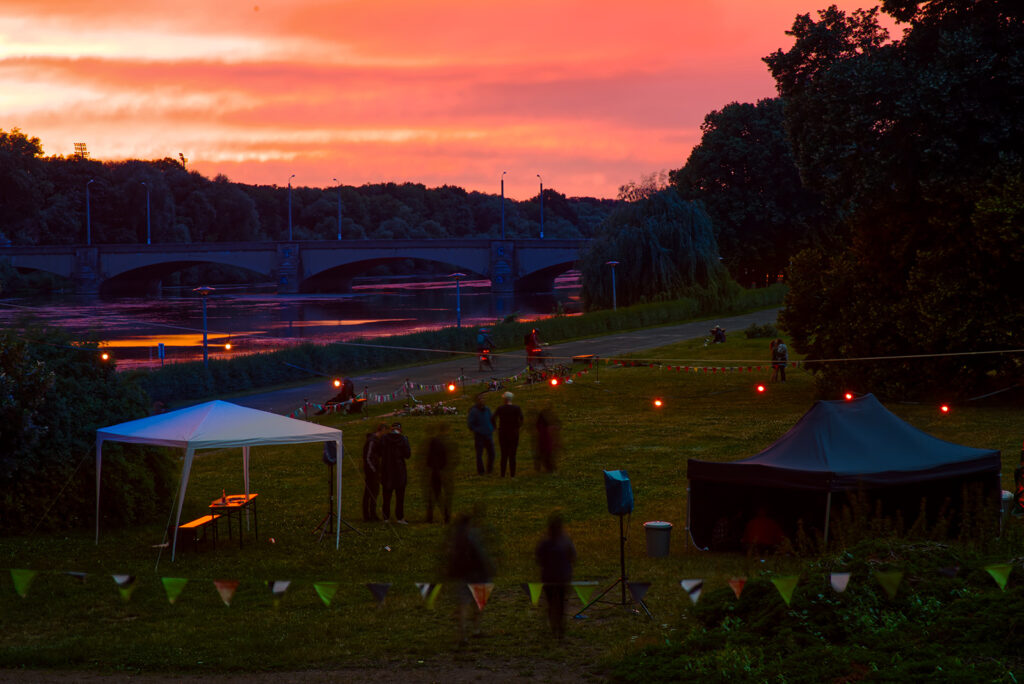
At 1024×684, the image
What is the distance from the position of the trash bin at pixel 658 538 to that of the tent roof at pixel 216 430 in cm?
465

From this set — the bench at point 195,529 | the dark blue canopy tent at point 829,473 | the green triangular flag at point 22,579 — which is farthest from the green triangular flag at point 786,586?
the bench at point 195,529

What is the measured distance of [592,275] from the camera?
63812 millimetres

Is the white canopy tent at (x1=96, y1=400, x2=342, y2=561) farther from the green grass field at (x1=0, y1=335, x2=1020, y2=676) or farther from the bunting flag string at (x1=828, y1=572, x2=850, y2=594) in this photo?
the bunting flag string at (x1=828, y1=572, x2=850, y2=594)

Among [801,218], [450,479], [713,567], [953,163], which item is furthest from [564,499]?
[801,218]

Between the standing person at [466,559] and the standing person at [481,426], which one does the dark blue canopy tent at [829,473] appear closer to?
the standing person at [466,559]

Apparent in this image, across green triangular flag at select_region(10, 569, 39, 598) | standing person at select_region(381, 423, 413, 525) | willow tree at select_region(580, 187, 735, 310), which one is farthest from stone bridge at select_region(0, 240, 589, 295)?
green triangular flag at select_region(10, 569, 39, 598)

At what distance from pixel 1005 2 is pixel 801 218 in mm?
47782

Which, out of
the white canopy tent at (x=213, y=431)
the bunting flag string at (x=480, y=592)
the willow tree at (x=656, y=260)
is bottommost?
the bunting flag string at (x=480, y=592)

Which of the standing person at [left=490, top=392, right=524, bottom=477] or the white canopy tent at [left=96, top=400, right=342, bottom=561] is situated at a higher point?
the white canopy tent at [left=96, top=400, right=342, bottom=561]

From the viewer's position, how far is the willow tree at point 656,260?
62750 mm

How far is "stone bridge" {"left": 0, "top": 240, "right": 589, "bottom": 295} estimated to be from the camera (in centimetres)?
9294

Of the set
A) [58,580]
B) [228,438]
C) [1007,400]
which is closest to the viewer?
[58,580]

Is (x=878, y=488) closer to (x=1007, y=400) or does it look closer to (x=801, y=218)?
(x=1007, y=400)

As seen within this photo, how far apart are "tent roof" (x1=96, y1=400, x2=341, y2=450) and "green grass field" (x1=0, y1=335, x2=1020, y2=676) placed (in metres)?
1.64
